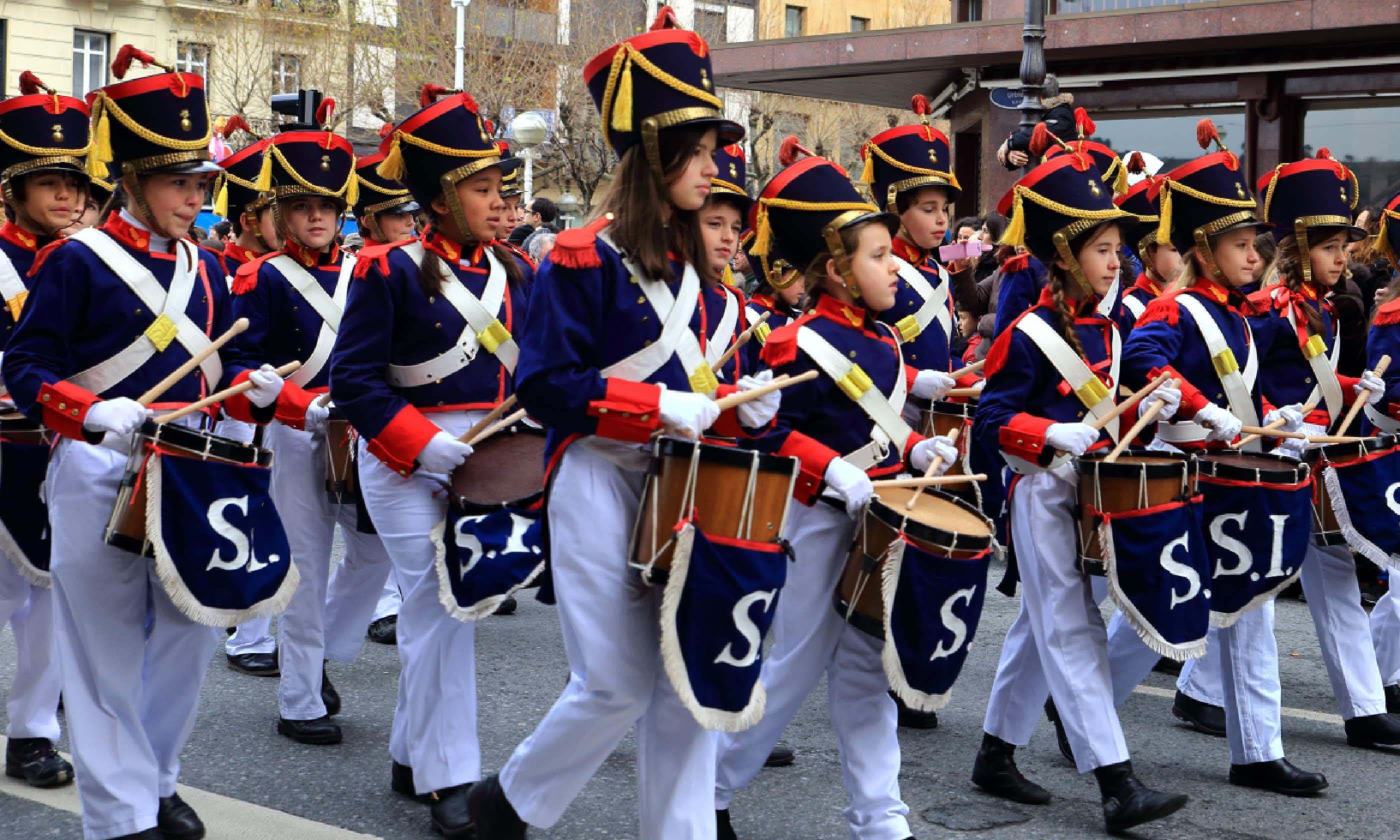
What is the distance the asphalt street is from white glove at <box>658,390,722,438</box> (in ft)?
5.51

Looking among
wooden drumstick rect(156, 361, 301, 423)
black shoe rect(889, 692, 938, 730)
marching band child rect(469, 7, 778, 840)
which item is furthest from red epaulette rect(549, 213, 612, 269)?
black shoe rect(889, 692, 938, 730)

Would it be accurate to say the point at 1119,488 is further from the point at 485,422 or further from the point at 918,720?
the point at 485,422

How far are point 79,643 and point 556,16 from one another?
102ft

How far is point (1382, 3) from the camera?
1546 cm

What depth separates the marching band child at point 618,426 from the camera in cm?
380

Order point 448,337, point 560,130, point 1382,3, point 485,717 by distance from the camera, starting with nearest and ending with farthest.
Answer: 1. point 448,337
2. point 485,717
3. point 1382,3
4. point 560,130

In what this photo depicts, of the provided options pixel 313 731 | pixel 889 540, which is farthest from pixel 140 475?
pixel 889 540

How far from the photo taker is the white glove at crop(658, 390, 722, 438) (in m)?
3.71

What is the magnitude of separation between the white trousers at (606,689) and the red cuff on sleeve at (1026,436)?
1623 millimetres

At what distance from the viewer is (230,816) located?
195 inches

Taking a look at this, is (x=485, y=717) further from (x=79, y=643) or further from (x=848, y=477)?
(x=848, y=477)

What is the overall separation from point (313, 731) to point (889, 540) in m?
2.65

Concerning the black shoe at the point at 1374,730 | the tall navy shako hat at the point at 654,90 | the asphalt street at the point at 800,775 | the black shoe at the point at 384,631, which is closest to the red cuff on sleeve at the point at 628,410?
the tall navy shako hat at the point at 654,90

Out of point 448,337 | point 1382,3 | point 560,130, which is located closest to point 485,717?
point 448,337
